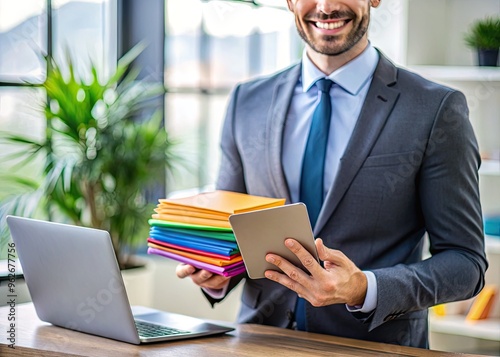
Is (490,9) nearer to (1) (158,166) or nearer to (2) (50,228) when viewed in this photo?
(1) (158,166)

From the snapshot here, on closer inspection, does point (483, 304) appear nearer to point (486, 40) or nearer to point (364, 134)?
point (486, 40)

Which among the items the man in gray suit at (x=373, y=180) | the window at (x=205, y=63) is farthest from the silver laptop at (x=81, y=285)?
the window at (x=205, y=63)

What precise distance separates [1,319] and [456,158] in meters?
1.22

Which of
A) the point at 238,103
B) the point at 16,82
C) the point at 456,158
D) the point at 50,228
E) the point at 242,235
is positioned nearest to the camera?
the point at 242,235

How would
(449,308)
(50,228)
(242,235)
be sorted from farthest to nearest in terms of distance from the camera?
(449,308) → (50,228) → (242,235)

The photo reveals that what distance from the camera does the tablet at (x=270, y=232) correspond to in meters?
1.83

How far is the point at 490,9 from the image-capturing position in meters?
4.32

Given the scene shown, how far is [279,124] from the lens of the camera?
237 centimetres

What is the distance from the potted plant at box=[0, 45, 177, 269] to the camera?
3.35 meters

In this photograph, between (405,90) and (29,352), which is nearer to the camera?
(29,352)

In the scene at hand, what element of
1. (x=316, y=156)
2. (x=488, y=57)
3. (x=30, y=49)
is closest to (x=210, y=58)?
(x=30, y=49)

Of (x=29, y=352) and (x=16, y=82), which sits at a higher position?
(x=16, y=82)

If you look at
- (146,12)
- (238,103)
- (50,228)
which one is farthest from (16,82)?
(50,228)

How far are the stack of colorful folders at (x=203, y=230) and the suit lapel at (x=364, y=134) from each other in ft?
0.51
